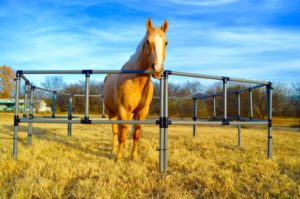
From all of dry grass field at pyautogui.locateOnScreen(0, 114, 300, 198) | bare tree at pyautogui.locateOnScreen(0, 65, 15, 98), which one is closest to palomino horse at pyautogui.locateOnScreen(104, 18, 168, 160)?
dry grass field at pyautogui.locateOnScreen(0, 114, 300, 198)

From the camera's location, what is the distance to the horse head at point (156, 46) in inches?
131

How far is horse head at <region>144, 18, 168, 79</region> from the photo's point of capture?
3.33m

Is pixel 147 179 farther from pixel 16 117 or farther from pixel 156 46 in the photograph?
pixel 16 117

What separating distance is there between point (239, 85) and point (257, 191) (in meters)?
19.1

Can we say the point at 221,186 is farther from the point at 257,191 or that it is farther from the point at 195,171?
the point at 195,171

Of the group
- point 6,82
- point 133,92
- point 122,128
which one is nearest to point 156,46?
point 133,92

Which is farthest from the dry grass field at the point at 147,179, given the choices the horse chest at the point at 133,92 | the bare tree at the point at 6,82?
the bare tree at the point at 6,82

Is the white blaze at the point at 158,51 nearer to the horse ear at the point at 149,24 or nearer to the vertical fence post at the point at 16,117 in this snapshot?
the horse ear at the point at 149,24

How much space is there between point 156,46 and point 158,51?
0.32ft

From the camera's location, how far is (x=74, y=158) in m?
4.27

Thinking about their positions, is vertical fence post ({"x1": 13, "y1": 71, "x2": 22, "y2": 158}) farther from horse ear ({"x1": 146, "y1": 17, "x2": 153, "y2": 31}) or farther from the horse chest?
horse ear ({"x1": 146, "y1": 17, "x2": 153, "y2": 31})

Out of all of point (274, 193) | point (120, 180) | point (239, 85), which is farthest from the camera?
point (239, 85)

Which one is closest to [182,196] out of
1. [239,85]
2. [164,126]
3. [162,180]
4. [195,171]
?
[162,180]

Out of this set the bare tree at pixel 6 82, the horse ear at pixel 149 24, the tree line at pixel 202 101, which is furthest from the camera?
the bare tree at pixel 6 82
